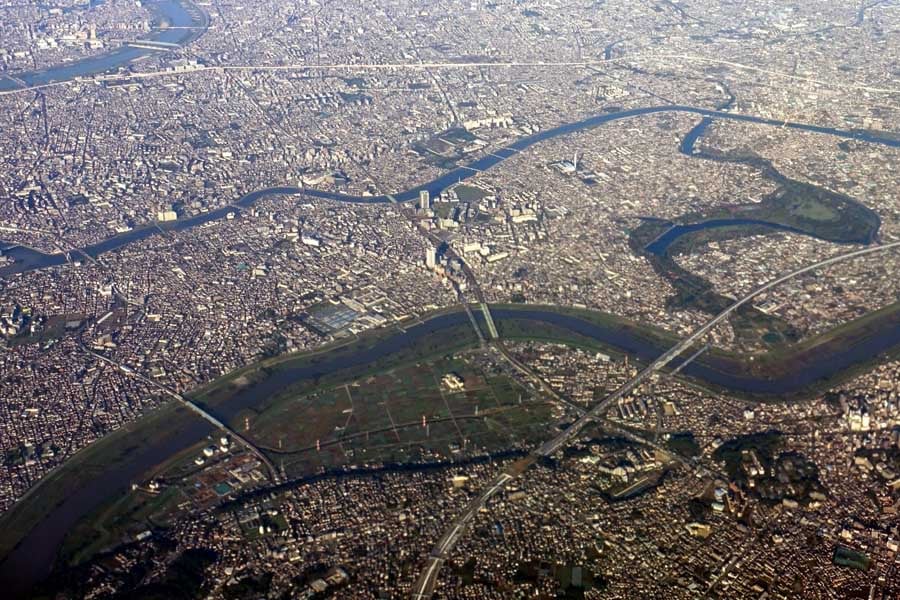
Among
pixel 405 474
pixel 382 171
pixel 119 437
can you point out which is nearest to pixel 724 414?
pixel 405 474

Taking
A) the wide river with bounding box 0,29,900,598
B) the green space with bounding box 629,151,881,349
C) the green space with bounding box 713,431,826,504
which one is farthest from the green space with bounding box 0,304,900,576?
the green space with bounding box 629,151,881,349

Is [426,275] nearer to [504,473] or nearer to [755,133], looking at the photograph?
[504,473]

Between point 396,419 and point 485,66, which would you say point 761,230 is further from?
point 485,66

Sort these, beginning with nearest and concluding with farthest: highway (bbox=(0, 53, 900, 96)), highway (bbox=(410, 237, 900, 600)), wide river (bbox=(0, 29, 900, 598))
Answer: highway (bbox=(410, 237, 900, 600)) → wide river (bbox=(0, 29, 900, 598)) → highway (bbox=(0, 53, 900, 96))

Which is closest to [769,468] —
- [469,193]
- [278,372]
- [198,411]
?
[278,372]

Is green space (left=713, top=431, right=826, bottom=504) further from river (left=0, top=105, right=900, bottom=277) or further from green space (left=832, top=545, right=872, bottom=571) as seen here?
river (left=0, top=105, right=900, bottom=277)

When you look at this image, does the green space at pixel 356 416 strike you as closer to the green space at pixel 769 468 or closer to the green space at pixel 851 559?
the green space at pixel 769 468
